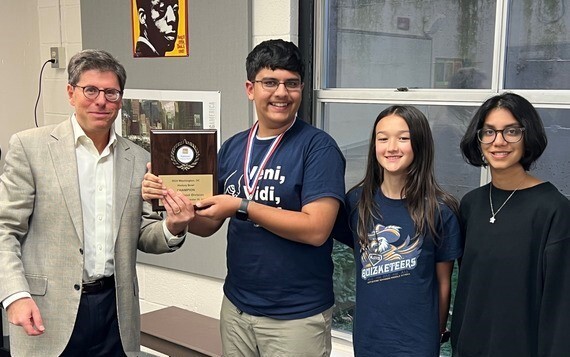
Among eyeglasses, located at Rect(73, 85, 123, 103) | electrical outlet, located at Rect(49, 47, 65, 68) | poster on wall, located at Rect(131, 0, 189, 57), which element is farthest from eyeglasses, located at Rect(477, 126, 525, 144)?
electrical outlet, located at Rect(49, 47, 65, 68)

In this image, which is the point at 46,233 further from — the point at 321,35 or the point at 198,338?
the point at 321,35

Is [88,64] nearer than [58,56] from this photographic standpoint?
Yes

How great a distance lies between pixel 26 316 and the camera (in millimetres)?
1498

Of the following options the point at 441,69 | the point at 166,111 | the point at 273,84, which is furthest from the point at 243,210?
the point at 166,111

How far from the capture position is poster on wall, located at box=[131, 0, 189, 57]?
2.88m

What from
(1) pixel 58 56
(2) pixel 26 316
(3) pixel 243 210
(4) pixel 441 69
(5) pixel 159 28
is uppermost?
(5) pixel 159 28

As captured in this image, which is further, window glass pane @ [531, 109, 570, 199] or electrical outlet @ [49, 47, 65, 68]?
electrical outlet @ [49, 47, 65, 68]

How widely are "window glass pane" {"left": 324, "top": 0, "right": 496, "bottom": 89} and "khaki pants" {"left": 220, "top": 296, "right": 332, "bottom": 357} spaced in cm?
117

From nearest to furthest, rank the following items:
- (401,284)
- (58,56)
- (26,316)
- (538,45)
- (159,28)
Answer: (26,316) → (401,284) → (538,45) → (159,28) → (58,56)

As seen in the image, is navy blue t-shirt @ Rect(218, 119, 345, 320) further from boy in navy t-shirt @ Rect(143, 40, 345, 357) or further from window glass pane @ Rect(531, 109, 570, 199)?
window glass pane @ Rect(531, 109, 570, 199)

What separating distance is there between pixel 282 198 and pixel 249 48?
124 centimetres

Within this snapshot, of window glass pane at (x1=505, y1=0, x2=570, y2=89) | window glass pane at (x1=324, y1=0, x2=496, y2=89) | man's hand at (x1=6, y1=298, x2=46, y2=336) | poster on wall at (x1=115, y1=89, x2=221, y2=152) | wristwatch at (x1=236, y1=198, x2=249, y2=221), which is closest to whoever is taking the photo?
man's hand at (x1=6, y1=298, x2=46, y2=336)

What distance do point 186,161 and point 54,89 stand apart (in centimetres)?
231

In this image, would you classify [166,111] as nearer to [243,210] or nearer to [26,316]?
[243,210]
